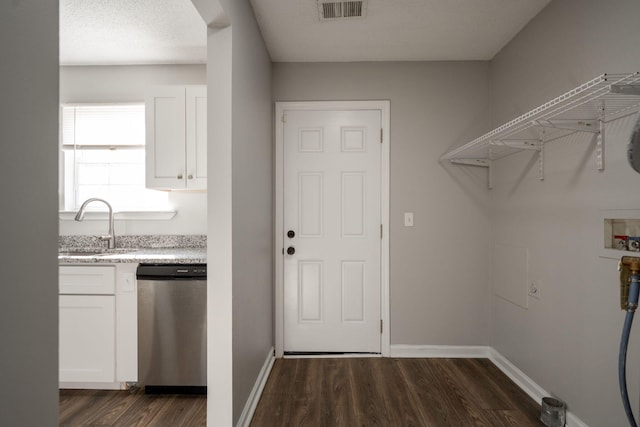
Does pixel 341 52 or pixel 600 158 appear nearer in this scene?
pixel 600 158

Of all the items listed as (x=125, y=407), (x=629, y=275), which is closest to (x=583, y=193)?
(x=629, y=275)

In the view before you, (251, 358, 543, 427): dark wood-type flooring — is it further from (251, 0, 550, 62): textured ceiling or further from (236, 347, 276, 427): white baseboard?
(251, 0, 550, 62): textured ceiling

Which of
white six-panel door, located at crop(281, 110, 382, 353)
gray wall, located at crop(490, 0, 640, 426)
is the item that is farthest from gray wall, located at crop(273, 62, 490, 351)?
gray wall, located at crop(490, 0, 640, 426)

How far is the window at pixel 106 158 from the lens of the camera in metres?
3.06

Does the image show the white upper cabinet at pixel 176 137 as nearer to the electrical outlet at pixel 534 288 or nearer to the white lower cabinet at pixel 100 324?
the white lower cabinet at pixel 100 324

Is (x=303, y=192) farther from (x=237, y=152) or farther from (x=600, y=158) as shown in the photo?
(x=600, y=158)

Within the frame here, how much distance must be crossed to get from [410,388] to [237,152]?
1.94 metres

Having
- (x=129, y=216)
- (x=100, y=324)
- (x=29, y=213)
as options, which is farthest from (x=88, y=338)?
(x=29, y=213)

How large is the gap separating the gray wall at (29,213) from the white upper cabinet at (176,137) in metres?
2.05

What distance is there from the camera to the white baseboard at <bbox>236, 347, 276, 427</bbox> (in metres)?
1.97

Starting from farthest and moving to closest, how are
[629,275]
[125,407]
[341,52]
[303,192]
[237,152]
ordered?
1. [303,192]
2. [341,52]
3. [125,407]
4. [237,152]
5. [629,275]

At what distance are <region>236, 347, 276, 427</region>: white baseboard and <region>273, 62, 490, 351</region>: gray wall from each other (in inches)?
41.3

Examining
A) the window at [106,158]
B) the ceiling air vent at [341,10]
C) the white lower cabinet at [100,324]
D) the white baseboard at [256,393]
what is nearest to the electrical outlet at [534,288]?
the white baseboard at [256,393]

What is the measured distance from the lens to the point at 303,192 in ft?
10.0
